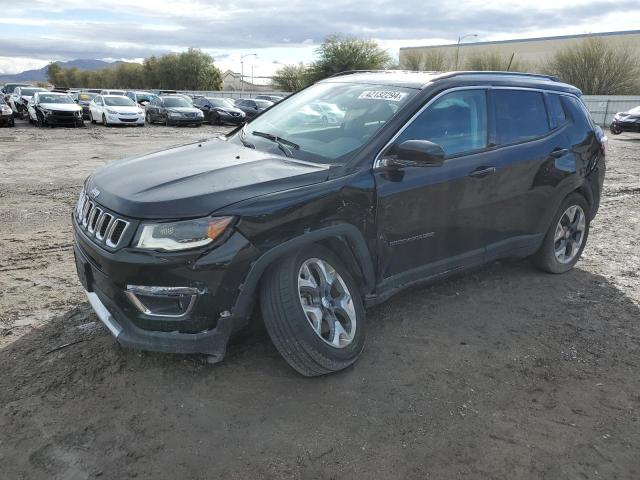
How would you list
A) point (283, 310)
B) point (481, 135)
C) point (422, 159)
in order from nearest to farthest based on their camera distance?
point (283, 310) < point (422, 159) < point (481, 135)

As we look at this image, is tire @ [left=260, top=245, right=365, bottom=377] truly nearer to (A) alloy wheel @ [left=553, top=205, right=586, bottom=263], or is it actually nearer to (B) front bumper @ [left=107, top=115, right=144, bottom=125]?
(A) alloy wheel @ [left=553, top=205, right=586, bottom=263]

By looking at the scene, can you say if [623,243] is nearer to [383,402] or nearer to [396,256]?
[396,256]

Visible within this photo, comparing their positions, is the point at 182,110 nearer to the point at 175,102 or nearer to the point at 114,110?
the point at 175,102

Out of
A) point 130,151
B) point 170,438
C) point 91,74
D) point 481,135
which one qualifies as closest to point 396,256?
point 481,135

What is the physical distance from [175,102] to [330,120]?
79.8 feet

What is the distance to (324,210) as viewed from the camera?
3.19 metres

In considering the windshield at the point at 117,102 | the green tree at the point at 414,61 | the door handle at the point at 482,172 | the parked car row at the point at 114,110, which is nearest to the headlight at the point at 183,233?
the door handle at the point at 482,172

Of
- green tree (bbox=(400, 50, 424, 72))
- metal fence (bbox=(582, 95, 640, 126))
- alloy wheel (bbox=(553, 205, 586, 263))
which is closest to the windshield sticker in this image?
alloy wheel (bbox=(553, 205, 586, 263))

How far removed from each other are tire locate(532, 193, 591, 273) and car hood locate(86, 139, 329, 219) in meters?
2.64

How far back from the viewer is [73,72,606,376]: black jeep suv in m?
2.88

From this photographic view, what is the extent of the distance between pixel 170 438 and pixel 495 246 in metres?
2.86

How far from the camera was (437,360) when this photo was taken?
139 inches

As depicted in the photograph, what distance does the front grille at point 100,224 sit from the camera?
295 cm

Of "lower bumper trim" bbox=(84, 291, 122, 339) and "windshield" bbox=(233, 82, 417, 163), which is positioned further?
"windshield" bbox=(233, 82, 417, 163)
